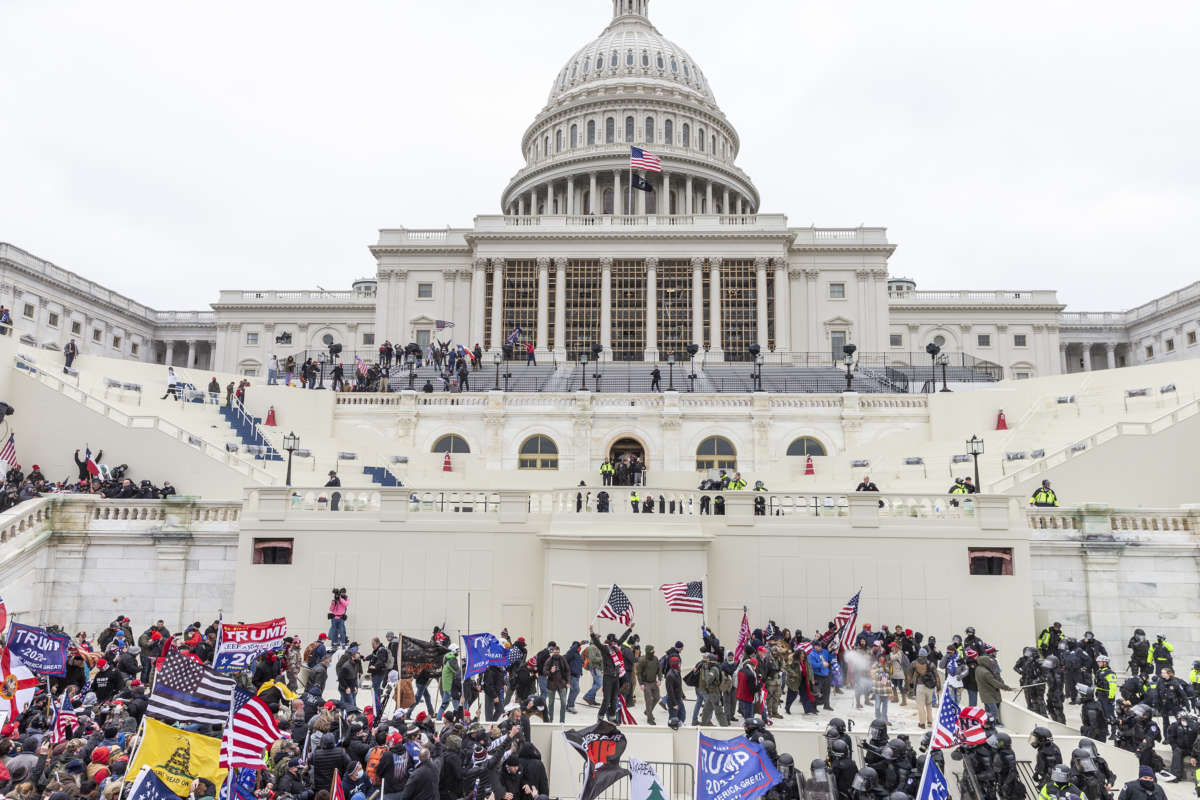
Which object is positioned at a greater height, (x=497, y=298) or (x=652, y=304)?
(x=497, y=298)

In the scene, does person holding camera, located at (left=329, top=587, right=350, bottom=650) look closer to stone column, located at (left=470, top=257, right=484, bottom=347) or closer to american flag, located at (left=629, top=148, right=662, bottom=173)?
stone column, located at (left=470, top=257, right=484, bottom=347)

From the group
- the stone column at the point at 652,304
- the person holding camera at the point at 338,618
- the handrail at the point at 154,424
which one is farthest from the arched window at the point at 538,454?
the stone column at the point at 652,304

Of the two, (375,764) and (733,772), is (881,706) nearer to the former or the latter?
(733,772)

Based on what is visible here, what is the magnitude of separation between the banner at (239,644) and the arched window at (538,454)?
2529cm

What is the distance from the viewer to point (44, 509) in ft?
70.6

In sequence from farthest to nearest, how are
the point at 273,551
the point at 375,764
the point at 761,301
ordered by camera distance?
the point at 761,301
the point at 273,551
the point at 375,764

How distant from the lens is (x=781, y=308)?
6475 centimetres

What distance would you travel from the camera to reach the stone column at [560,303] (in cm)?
6444

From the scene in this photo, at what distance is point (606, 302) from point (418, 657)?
50965 mm

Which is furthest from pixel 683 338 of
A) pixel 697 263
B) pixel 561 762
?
pixel 561 762

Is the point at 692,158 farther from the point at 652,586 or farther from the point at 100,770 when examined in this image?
the point at 100,770

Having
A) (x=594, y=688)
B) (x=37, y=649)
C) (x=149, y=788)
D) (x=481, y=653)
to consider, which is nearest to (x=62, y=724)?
(x=37, y=649)

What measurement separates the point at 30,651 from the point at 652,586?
11.7 metres

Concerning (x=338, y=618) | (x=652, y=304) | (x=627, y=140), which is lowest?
(x=338, y=618)
